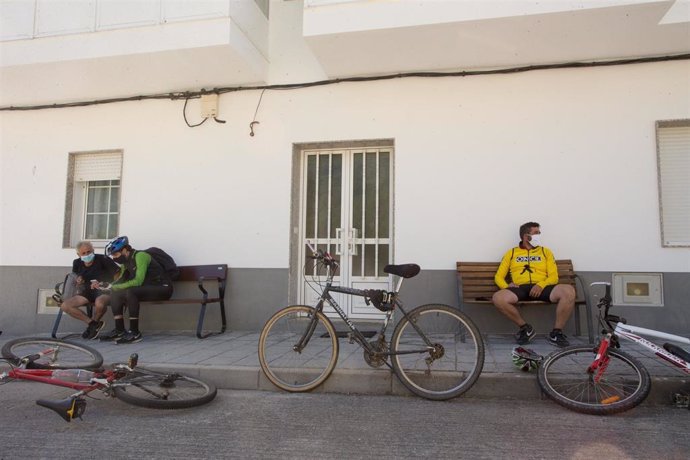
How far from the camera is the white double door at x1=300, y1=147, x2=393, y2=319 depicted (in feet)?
21.5

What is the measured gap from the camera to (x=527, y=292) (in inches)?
210

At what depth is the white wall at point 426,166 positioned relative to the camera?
5.70 meters

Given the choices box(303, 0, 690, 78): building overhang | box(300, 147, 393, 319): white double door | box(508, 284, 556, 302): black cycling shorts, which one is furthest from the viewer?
box(300, 147, 393, 319): white double door

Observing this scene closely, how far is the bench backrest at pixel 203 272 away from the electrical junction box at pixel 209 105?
7.20 feet

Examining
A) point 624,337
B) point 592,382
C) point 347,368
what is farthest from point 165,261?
point 624,337

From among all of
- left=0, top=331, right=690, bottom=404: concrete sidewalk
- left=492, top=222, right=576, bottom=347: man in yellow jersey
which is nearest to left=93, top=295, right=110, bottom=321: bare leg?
left=0, top=331, right=690, bottom=404: concrete sidewalk

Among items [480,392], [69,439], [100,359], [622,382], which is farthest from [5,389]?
[622,382]

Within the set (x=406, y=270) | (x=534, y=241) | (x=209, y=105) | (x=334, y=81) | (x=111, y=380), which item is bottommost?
(x=111, y=380)

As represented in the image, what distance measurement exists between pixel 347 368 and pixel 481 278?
231 cm

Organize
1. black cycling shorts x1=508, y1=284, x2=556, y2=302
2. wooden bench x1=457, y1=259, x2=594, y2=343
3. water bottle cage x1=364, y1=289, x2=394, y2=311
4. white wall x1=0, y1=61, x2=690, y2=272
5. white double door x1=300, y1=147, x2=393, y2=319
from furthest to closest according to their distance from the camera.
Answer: white double door x1=300, y1=147, x2=393, y2=319
white wall x1=0, y1=61, x2=690, y2=272
wooden bench x1=457, y1=259, x2=594, y2=343
black cycling shorts x1=508, y1=284, x2=556, y2=302
water bottle cage x1=364, y1=289, x2=394, y2=311

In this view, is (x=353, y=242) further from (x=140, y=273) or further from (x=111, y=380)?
(x=111, y=380)

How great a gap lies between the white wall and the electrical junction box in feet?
0.38

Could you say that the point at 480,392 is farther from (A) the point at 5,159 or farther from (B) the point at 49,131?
(A) the point at 5,159

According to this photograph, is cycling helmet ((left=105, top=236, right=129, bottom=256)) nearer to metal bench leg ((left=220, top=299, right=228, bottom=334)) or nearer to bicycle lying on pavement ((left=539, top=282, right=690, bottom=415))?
metal bench leg ((left=220, top=299, right=228, bottom=334))
